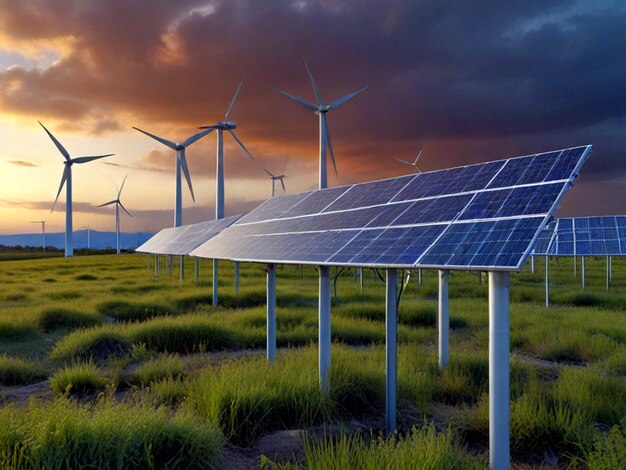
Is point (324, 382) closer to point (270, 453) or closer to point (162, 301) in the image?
point (270, 453)

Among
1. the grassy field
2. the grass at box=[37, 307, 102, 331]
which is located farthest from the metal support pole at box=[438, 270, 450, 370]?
the grass at box=[37, 307, 102, 331]

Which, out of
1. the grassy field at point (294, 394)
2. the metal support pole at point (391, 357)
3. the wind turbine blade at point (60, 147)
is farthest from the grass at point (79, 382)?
the wind turbine blade at point (60, 147)

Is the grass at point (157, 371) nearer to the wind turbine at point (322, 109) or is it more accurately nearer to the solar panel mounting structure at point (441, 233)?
the solar panel mounting structure at point (441, 233)

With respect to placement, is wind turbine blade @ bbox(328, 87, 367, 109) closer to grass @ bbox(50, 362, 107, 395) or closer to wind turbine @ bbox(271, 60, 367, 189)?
wind turbine @ bbox(271, 60, 367, 189)

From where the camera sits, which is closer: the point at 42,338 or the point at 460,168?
the point at 460,168

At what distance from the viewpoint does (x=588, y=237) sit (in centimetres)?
3588

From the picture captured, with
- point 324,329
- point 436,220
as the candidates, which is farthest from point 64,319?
point 436,220

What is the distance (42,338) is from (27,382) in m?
6.65

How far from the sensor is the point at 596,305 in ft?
93.2

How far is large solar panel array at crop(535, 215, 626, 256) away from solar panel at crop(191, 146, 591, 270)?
2108 centimetres

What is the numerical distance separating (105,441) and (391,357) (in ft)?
16.2

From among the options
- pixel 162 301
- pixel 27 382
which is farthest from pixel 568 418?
pixel 162 301

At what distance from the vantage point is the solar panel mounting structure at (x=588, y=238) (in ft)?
106

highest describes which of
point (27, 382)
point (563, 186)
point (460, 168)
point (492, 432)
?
point (460, 168)
